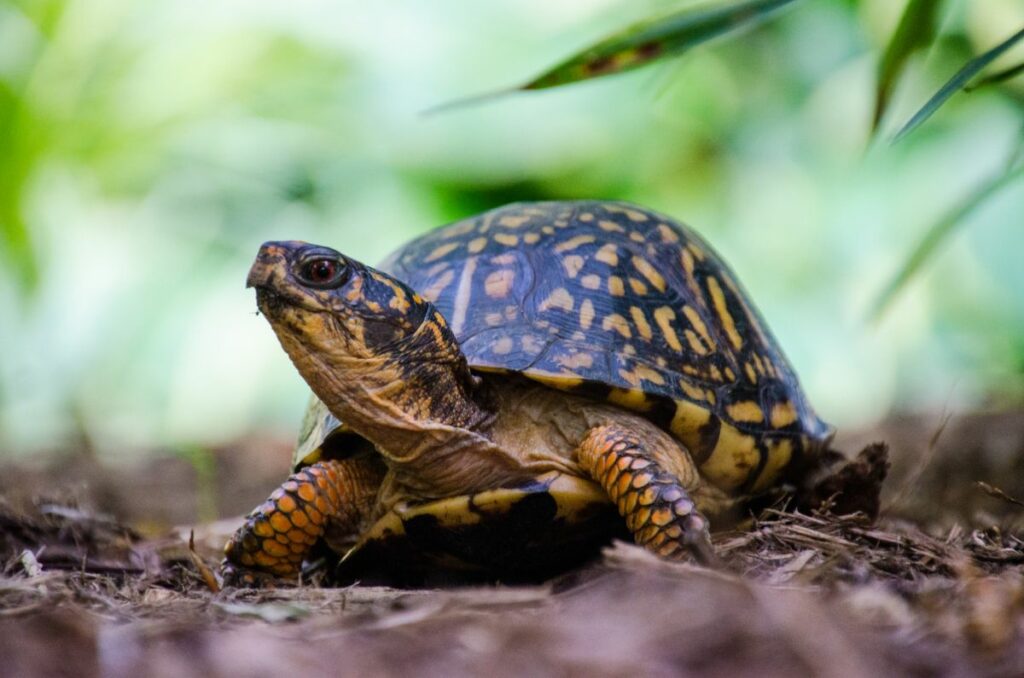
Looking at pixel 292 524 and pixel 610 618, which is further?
pixel 292 524

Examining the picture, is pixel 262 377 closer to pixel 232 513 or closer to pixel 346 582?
pixel 232 513

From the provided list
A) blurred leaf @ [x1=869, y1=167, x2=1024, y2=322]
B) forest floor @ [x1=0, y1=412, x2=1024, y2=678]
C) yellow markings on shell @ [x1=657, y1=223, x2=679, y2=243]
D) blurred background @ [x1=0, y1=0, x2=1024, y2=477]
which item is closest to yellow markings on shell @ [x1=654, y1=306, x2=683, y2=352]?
yellow markings on shell @ [x1=657, y1=223, x2=679, y2=243]

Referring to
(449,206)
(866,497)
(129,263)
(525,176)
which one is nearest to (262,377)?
(129,263)

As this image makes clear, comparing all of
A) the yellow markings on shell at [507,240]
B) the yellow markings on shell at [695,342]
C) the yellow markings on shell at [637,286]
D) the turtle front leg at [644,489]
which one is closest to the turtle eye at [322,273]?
the yellow markings on shell at [507,240]

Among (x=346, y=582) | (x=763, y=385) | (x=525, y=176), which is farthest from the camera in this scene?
(x=525, y=176)

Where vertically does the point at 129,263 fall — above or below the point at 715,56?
below

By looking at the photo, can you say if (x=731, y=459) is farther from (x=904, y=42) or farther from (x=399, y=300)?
(x=904, y=42)

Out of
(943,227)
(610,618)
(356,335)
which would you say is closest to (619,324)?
(356,335)
